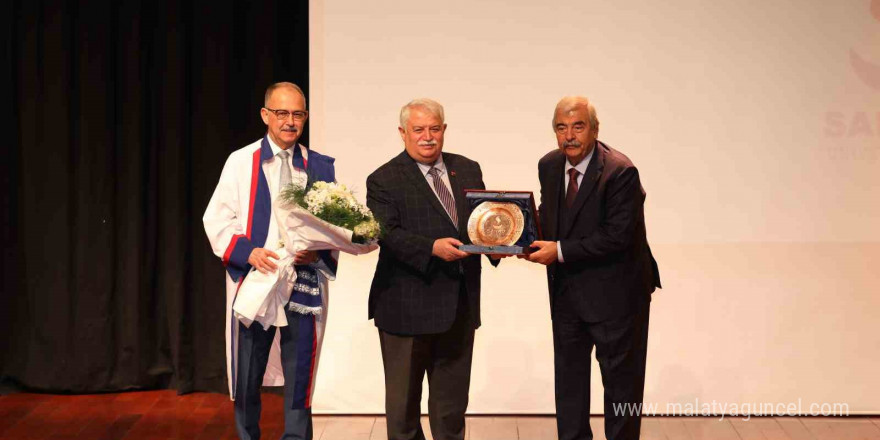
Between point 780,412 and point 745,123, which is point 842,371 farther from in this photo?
point 745,123

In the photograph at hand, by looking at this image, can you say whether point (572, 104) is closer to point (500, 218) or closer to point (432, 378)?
point (500, 218)

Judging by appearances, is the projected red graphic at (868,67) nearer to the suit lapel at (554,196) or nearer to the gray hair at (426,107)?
the suit lapel at (554,196)

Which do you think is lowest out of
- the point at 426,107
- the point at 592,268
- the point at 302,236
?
the point at 592,268

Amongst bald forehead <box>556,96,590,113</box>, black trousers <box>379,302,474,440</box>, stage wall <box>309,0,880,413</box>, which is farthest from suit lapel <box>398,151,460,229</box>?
stage wall <box>309,0,880,413</box>

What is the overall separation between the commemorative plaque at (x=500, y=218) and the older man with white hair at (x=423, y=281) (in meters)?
0.07

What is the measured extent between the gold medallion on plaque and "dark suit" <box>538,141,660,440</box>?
0.25m

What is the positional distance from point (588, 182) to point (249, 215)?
4.45ft

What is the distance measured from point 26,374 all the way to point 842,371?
4.80 metres

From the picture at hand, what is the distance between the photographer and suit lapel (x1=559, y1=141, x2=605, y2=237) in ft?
12.2

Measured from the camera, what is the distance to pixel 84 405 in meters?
5.55

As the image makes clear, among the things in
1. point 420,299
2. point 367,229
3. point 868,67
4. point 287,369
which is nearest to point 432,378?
point 420,299

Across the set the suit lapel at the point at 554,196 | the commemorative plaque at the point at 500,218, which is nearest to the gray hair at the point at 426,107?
the commemorative plaque at the point at 500,218

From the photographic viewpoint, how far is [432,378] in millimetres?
3799

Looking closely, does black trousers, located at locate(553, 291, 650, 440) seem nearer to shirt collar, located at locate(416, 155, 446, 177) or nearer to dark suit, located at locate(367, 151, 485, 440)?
dark suit, located at locate(367, 151, 485, 440)
